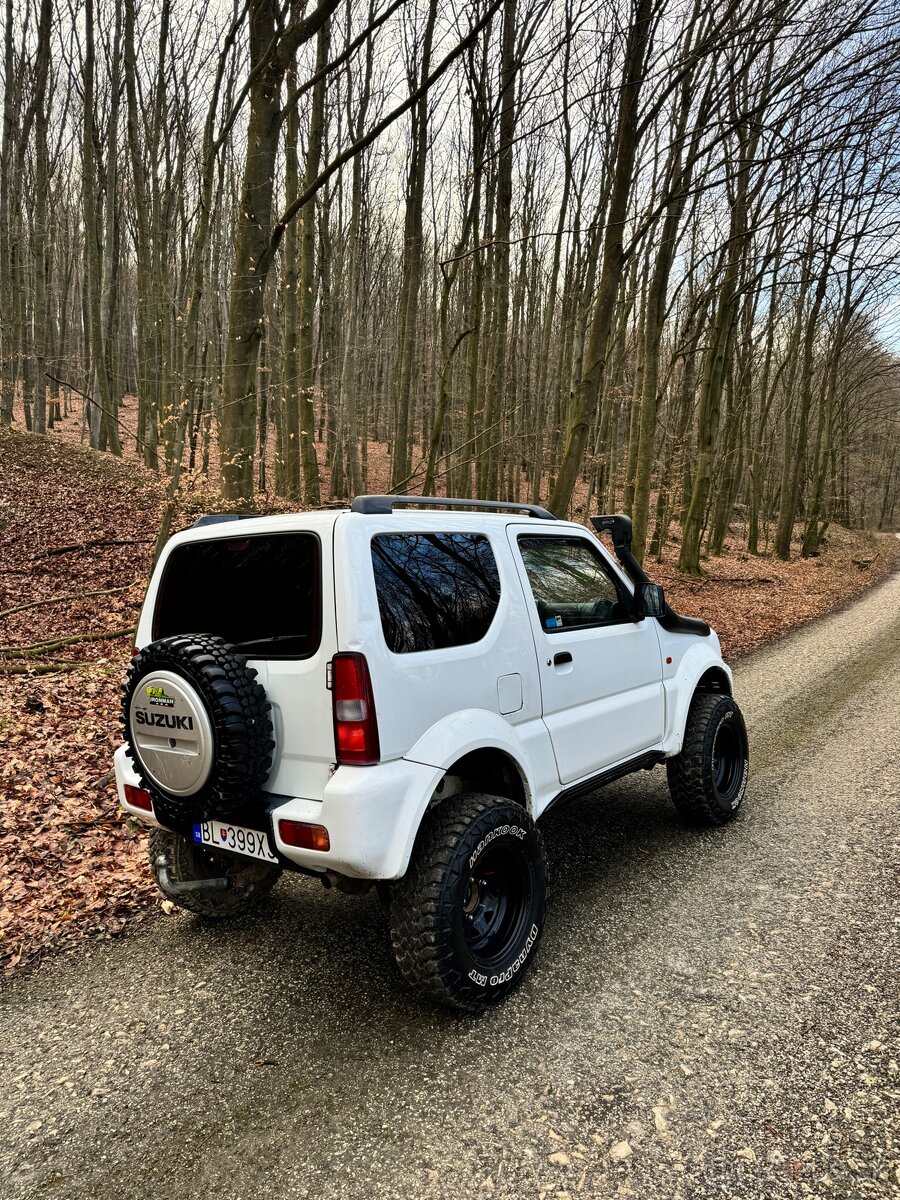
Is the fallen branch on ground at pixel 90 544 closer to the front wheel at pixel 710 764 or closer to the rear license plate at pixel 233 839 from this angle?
the rear license plate at pixel 233 839

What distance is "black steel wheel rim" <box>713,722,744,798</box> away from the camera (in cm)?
466

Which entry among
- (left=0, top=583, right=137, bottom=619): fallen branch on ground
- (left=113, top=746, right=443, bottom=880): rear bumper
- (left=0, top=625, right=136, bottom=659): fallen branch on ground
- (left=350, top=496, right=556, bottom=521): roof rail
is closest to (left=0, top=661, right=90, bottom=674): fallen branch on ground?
(left=0, top=625, right=136, bottom=659): fallen branch on ground

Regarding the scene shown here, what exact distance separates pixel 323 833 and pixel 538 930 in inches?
45.3

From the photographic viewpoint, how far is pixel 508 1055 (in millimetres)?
2566

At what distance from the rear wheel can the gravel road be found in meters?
0.14

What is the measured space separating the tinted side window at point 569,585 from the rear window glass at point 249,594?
49.1 inches

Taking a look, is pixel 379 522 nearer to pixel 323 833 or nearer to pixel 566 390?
pixel 323 833

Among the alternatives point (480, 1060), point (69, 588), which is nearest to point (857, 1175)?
point (480, 1060)

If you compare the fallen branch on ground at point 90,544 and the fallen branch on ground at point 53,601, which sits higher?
the fallen branch on ground at point 90,544

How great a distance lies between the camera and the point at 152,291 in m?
18.7

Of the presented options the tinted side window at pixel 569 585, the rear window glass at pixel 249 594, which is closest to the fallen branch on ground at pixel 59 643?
the rear window glass at pixel 249 594

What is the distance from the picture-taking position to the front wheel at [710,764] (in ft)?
14.2

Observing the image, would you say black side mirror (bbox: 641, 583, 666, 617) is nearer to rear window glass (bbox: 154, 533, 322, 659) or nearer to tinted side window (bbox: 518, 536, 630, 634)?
tinted side window (bbox: 518, 536, 630, 634)

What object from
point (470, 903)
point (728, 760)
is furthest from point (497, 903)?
point (728, 760)
